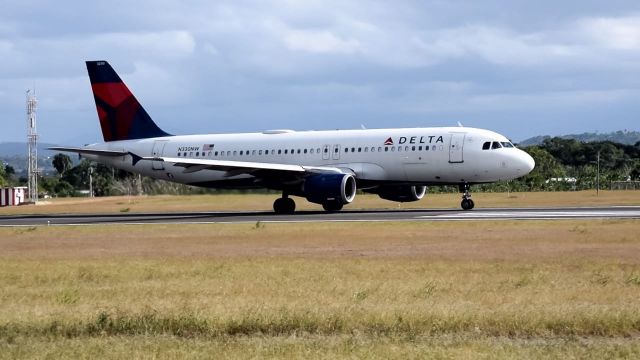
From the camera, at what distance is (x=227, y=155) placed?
52.2 metres

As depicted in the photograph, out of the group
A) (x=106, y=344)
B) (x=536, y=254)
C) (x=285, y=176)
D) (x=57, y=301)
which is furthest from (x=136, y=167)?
(x=106, y=344)

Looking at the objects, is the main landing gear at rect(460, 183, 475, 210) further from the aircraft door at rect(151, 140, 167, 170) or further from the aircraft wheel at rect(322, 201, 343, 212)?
the aircraft door at rect(151, 140, 167, 170)

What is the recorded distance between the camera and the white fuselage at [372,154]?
45812 millimetres

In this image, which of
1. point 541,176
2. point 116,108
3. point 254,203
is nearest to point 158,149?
point 116,108

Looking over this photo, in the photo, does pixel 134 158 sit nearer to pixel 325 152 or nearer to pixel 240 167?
pixel 240 167

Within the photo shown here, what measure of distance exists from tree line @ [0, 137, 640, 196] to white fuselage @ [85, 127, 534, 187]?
13.4 meters

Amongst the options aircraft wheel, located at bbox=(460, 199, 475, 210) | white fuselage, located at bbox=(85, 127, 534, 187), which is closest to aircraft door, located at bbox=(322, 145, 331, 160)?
white fuselage, located at bbox=(85, 127, 534, 187)

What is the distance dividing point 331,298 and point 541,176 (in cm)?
9278

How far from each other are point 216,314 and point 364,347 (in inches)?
135

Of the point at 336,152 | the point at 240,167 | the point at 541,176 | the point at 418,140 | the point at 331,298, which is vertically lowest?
the point at 331,298

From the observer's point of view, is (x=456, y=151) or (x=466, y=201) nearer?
(x=456, y=151)

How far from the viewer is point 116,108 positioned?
2175 inches

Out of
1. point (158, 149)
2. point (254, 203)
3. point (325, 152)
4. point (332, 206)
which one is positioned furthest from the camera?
point (254, 203)

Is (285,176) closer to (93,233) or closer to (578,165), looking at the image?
(93,233)
